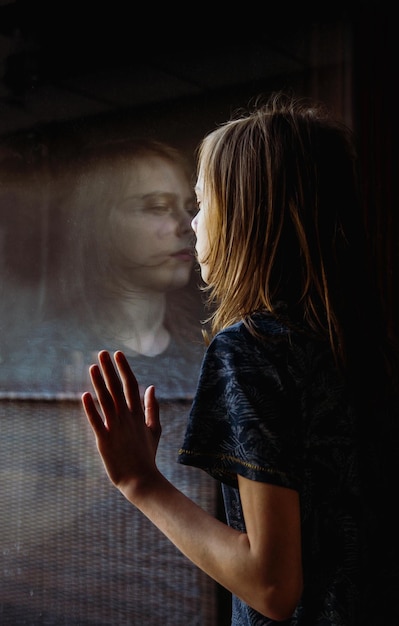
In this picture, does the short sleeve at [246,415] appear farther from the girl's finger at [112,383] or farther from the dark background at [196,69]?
the dark background at [196,69]

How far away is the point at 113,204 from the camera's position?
6.67 feet

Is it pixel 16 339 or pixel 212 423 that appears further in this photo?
pixel 16 339

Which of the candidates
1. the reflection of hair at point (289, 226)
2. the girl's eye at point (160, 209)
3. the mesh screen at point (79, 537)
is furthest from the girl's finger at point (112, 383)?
the girl's eye at point (160, 209)

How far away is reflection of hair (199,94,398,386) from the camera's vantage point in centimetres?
87

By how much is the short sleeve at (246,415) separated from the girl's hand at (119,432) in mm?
56

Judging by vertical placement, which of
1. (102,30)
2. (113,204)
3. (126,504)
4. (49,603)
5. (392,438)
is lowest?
(49,603)

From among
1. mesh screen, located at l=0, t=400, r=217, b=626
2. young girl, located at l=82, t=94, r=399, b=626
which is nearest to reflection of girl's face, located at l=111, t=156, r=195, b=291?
mesh screen, located at l=0, t=400, r=217, b=626

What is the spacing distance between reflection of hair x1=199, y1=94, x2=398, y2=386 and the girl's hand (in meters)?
0.17

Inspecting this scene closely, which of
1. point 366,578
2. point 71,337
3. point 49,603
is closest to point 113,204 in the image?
point 71,337

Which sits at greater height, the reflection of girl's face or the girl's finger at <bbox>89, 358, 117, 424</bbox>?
the reflection of girl's face

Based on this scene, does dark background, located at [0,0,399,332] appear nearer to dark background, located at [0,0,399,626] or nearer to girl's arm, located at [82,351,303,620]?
dark background, located at [0,0,399,626]

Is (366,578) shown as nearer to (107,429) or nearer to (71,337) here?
(107,429)

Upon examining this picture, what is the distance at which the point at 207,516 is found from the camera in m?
0.80

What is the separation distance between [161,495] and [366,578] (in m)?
0.23
